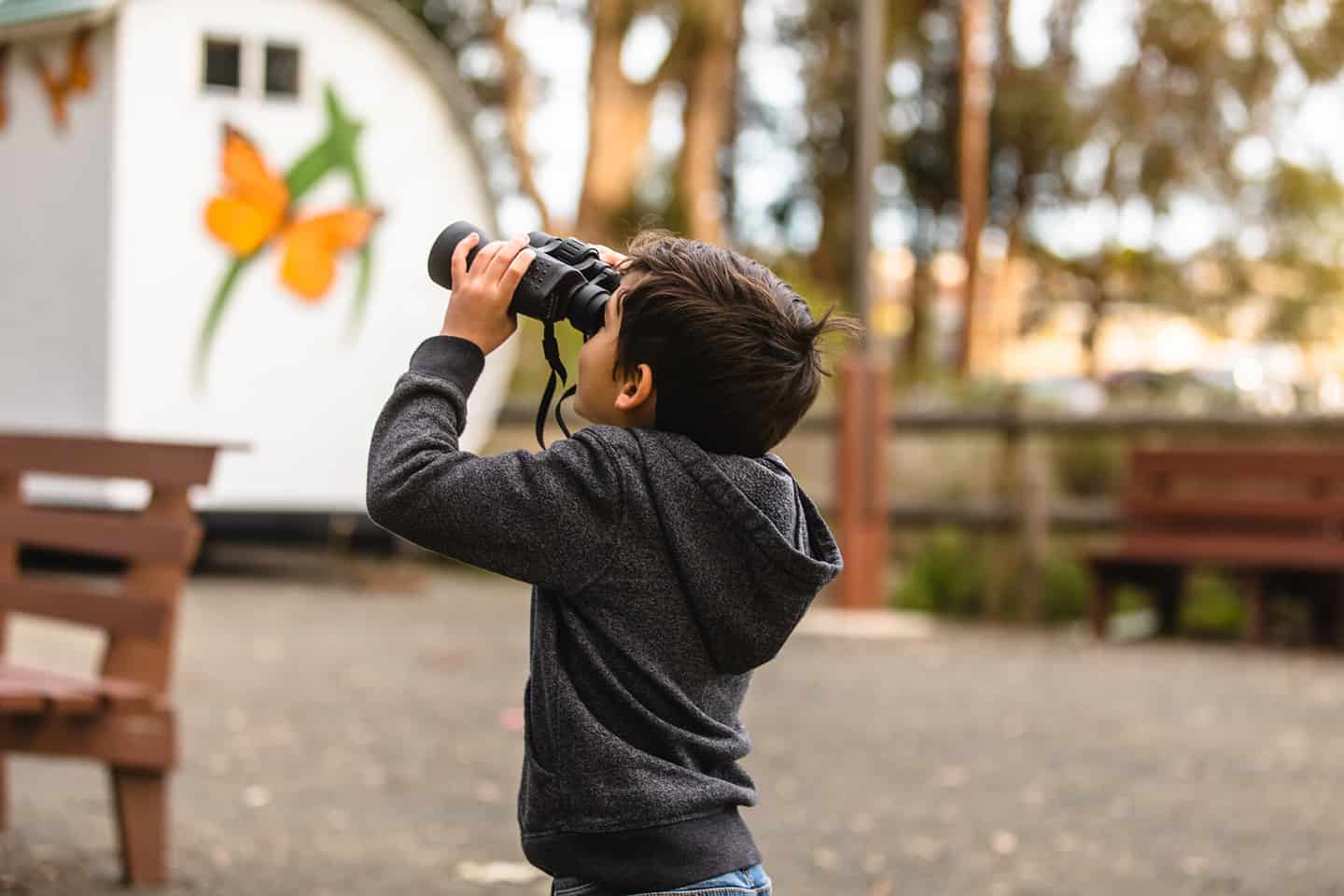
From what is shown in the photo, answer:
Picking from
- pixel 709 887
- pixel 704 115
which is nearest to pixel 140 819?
pixel 709 887

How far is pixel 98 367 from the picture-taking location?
1057cm

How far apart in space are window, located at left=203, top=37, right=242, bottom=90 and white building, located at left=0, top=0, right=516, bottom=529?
0.01m

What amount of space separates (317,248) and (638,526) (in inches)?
370

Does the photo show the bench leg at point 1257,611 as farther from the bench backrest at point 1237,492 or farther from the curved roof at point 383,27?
the curved roof at point 383,27

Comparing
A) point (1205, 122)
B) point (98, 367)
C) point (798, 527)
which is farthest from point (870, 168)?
point (1205, 122)

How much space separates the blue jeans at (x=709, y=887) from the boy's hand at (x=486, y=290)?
630 millimetres

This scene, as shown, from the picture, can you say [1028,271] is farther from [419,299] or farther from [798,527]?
[798,527]

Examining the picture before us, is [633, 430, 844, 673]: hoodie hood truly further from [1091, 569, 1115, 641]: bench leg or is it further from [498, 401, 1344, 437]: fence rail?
[498, 401, 1344, 437]: fence rail

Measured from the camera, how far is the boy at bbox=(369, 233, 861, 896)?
217cm

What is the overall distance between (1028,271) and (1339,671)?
2750 cm

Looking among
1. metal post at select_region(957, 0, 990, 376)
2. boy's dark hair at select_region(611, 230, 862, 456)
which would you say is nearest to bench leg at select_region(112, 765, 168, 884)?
boy's dark hair at select_region(611, 230, 862, 456)

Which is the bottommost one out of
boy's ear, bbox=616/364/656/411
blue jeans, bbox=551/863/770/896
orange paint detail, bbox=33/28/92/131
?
blue jeans, bbox=551/863/770/896

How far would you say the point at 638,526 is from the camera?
2201 mm

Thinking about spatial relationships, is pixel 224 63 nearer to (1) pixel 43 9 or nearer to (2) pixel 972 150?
(1) pixel 43 9
